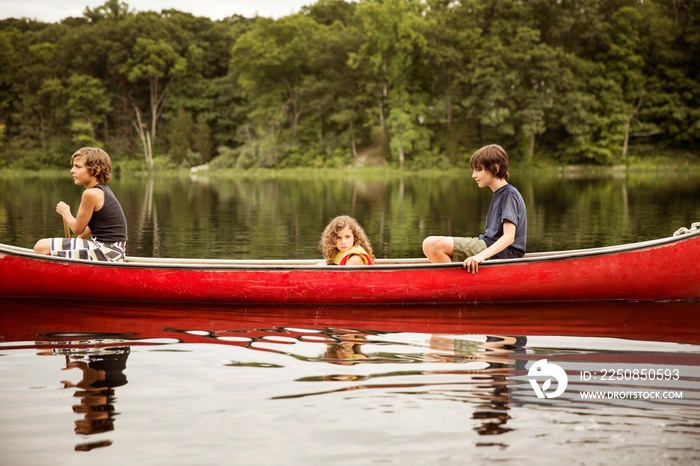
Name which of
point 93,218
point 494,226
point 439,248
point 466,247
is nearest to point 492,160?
point 494,226

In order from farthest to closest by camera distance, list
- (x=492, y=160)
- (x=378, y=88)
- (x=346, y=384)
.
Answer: (x=378, y=88)
(x=492, y=160)
(x=346, y=384)

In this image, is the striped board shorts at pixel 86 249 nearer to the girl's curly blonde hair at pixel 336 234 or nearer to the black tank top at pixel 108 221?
the black tank top at pixel 108 221

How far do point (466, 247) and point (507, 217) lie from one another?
55 centimetres

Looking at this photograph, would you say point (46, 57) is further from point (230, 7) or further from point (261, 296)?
point (261, 296)

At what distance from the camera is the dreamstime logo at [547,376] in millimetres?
3570

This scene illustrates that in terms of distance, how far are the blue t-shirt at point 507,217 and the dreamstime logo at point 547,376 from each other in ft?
5.47

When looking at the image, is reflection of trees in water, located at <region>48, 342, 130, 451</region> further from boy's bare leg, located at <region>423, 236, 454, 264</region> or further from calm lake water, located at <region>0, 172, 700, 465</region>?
boy's bare leg, located at <region>423, 236, 454, 264</region>

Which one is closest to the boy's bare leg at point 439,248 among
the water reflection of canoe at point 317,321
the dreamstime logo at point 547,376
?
the water reflection of canoe at point 317,321

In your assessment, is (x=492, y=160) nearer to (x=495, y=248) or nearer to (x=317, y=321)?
(x=495, y=248)

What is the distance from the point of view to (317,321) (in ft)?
18.7

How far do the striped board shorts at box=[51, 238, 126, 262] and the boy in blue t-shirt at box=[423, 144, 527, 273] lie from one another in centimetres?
291

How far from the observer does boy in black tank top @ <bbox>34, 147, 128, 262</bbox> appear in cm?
587

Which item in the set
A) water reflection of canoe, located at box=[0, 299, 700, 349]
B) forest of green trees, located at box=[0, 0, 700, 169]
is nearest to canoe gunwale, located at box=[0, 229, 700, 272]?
water reflection of canoe, located at box=[0, 299, 700, 349]

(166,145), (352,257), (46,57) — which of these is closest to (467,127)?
(166,145)
